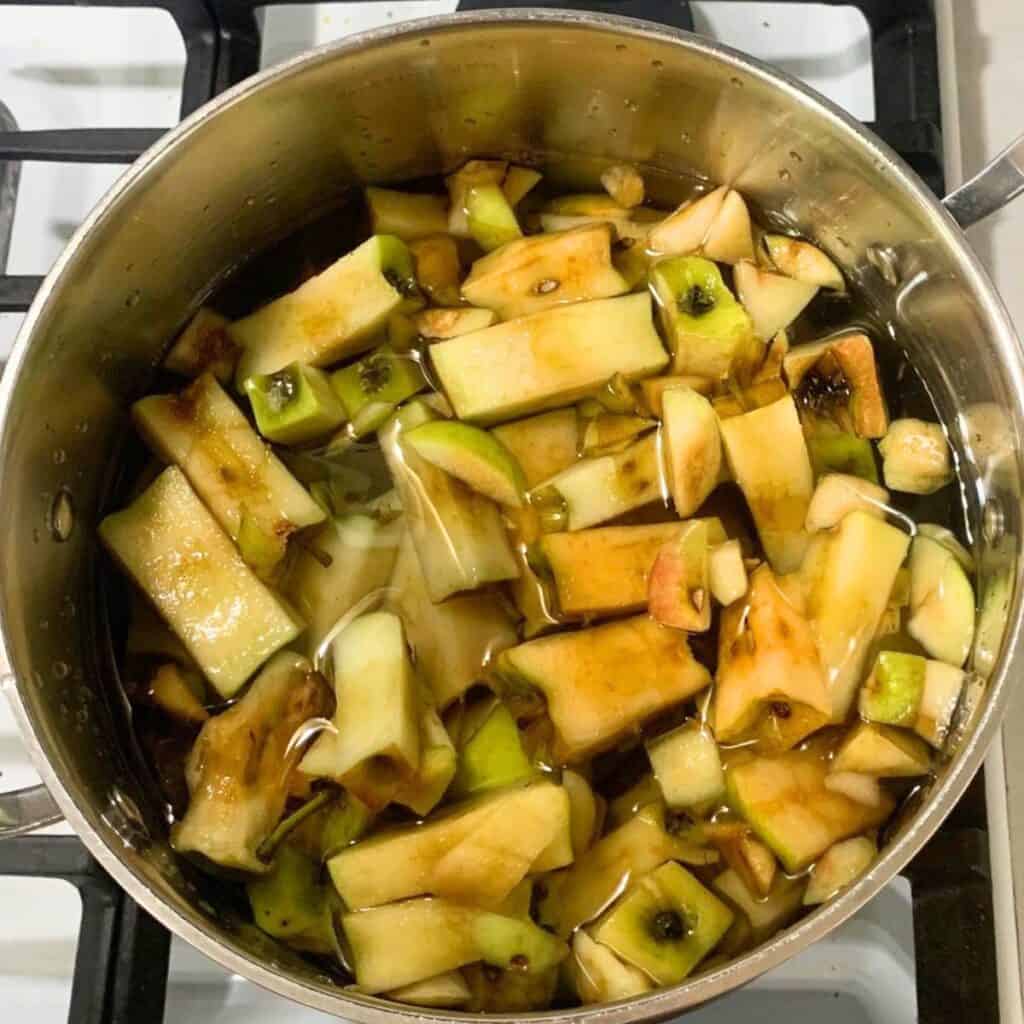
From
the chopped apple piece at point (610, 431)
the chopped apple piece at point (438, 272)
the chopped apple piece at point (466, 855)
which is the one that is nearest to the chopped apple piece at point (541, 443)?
the chopped apple piece at point (610, 431)

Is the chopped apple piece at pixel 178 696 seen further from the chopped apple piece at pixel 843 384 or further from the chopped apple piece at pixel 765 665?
the chopped apple piece at pixel 843 384

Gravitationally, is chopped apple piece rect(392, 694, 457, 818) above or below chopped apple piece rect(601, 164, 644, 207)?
below

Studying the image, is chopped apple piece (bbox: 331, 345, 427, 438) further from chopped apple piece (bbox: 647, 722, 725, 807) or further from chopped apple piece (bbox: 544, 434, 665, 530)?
chopped apple piece (bbox: 647, 722, 725, 807)

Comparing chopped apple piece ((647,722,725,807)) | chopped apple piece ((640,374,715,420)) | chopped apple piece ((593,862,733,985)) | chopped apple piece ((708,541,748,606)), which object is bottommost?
chopped apple piece ((593,862,733,985))

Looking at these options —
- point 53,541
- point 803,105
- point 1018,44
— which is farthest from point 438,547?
point 1018,44

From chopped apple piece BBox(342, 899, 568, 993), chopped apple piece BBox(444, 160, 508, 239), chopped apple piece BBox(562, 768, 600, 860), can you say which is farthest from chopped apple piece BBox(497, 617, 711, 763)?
chopped apple piece BBox(444, 160, 508, 239)

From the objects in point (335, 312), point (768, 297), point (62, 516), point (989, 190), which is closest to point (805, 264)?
point (768, 297)

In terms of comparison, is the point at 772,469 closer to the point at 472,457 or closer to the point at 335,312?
the point at 472,457
